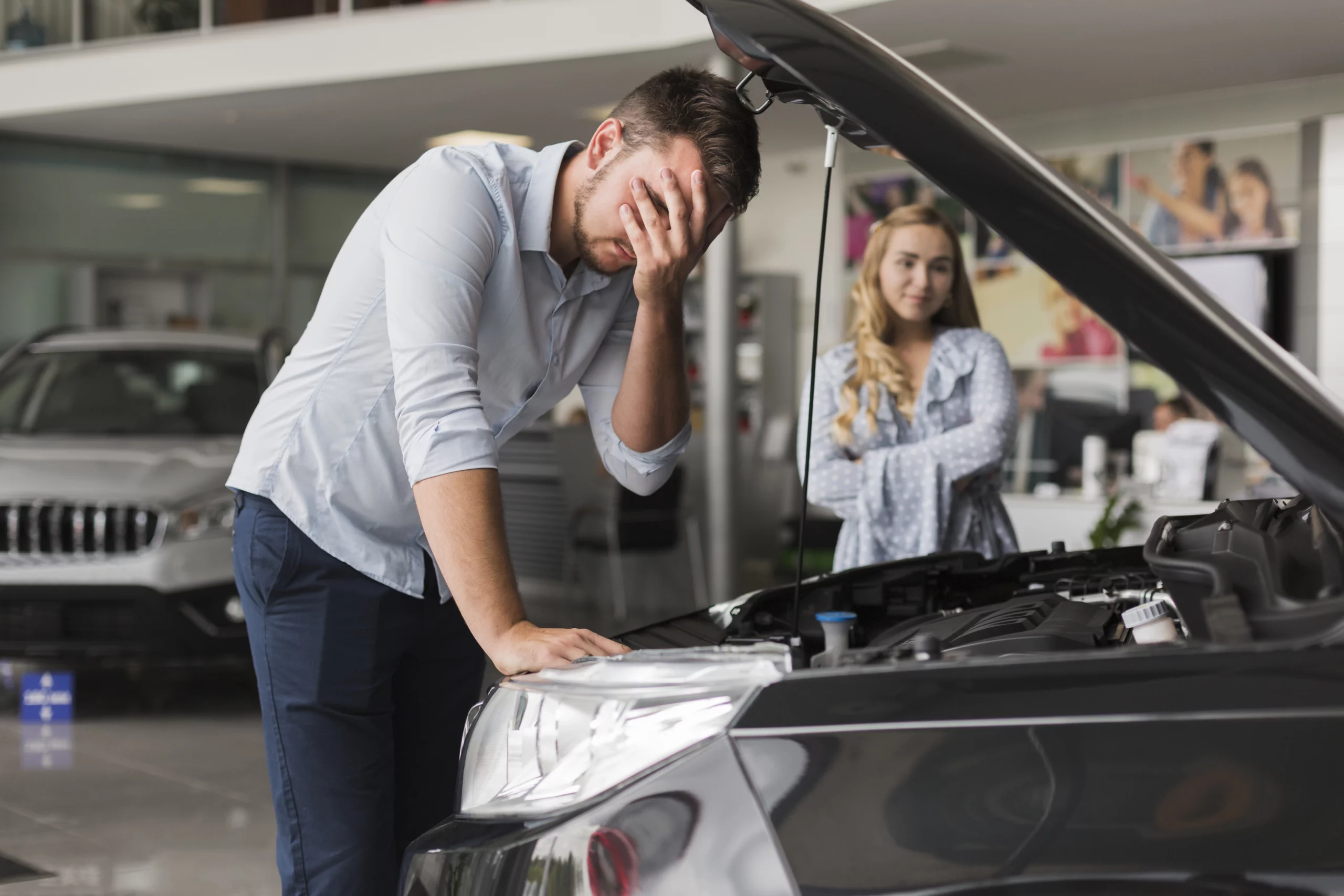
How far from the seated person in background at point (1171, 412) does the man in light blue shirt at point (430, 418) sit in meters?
6.32

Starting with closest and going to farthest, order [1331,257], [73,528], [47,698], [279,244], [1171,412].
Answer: [73,528] → [47,698] → [1331,257] → [1171,412] → [279,244]

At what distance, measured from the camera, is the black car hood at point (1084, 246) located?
103 cm

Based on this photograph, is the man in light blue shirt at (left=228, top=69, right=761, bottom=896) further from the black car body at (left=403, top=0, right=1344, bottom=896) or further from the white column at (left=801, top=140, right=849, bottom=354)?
the white column at (left=801, top=140, right=849, bottom=354)

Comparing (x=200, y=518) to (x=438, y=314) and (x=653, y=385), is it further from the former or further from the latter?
(x=438, y=314)

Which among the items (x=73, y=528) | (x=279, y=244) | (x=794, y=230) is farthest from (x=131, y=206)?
(x=73, y=528)

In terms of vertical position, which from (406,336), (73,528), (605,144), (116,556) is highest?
(605,144)

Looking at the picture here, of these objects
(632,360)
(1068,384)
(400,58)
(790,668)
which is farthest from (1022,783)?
(1068,384)

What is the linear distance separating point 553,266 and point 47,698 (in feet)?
13.9

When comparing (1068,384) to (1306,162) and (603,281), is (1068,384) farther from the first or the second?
(603,281)

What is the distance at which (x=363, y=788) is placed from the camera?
1623 millimetres

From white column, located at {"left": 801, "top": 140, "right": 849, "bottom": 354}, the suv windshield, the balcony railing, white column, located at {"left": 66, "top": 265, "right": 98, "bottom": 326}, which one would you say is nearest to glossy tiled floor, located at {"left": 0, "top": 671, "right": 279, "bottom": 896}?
the suv windshield

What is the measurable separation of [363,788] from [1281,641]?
1071 millimetres

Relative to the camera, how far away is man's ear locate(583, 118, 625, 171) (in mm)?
1493

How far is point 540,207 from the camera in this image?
64.9 inches
